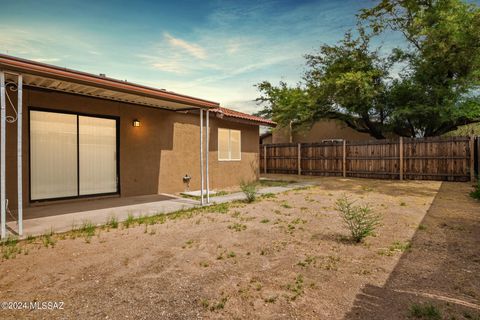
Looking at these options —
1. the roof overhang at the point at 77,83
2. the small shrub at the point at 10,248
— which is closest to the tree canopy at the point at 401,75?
the roof overhang at the point at 77,83

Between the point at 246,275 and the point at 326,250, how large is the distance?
154cm

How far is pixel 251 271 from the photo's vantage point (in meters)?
3.67

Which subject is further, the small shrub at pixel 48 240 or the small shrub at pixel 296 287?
the small shrub at pixel 48 240

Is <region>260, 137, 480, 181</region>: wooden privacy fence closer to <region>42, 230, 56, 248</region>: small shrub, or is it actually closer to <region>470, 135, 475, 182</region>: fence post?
<region>470, 135, 475, 182</region>: fence post

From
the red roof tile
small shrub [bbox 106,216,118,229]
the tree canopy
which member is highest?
the tree canopy

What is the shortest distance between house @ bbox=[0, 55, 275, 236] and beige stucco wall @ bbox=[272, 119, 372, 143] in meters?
11.9

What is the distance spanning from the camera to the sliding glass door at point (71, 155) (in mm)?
7223

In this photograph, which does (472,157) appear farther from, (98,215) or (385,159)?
(98,215)

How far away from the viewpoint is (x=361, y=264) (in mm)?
3883

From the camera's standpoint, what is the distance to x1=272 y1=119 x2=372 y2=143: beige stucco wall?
2119 cm

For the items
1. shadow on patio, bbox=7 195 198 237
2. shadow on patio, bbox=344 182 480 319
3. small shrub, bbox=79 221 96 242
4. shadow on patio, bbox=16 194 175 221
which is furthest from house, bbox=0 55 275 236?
shadow on patio, bbox=344 182 480 319

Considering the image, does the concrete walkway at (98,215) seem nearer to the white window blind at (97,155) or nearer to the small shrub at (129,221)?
the small shrub at (129,221)

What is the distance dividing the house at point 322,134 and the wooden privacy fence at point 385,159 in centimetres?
263

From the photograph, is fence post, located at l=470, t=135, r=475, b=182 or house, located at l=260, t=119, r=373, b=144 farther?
house, located at l=260, t=119, r=373, b=144
